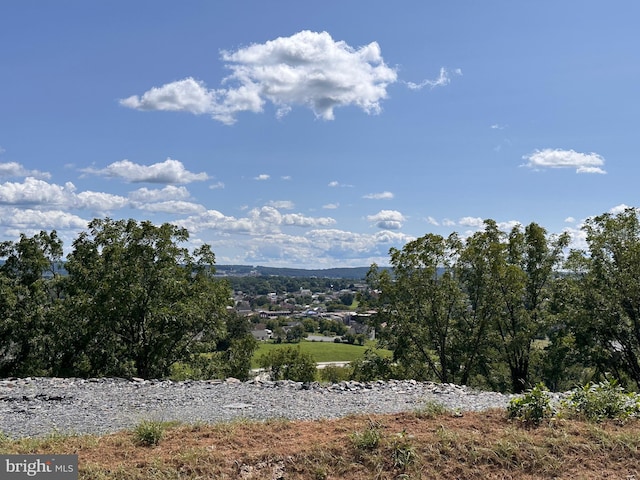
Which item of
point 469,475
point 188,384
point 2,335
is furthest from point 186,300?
point 469,475

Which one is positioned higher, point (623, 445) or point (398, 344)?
point (623, 445)

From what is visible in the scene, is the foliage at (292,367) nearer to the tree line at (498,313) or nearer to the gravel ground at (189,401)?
the tree line at (498,313)

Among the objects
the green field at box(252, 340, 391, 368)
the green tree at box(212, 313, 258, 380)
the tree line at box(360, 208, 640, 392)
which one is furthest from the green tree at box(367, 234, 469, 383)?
the green field at box(252, 340, 391, 368)

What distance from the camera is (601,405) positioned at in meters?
7.24

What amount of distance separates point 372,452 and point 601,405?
13.0 feet

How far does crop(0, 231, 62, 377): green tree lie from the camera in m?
19.9

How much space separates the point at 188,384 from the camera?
11727mm

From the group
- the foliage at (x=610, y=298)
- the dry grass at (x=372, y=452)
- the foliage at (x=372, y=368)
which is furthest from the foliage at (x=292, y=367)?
the dry grass at (x=372, y=452)

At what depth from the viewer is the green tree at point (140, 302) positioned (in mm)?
17359

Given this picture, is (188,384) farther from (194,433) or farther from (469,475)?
(469,475)

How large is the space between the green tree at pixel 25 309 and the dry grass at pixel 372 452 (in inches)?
623

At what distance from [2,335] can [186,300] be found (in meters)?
8.86

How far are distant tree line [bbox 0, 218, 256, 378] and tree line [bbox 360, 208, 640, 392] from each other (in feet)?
23.8

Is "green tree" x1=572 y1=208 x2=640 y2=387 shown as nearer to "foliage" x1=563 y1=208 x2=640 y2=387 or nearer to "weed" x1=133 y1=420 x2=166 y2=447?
"foliage" x1=563 y1=208 x2=640 y2=387
